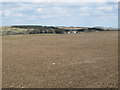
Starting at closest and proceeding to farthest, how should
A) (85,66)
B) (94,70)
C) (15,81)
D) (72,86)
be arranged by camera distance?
(72,86) → (15,81) → (94,70) → (85,66)

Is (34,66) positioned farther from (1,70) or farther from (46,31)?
(46,31)

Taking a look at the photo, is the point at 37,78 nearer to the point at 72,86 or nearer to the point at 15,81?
the point at 15,81

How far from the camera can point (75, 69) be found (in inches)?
316

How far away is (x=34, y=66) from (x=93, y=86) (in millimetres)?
3436

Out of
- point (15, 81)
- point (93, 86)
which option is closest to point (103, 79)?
point (93, 86)

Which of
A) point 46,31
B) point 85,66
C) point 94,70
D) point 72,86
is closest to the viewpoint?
point 72,86

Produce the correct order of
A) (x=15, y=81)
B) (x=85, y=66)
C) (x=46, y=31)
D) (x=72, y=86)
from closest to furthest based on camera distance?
1. (x=72, y=86)
2. (x=15, y=81)
3. (x=85, y=66)
4. (x=46, y=31)

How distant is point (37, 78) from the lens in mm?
6793

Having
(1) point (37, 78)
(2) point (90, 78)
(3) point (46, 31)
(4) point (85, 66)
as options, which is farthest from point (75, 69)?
(3) point (46, 31)

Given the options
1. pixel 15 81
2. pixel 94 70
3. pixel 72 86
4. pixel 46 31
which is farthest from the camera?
pixel 46 31

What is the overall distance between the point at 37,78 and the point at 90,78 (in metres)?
1.74

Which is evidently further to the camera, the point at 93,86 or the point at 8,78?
the point at 8,78

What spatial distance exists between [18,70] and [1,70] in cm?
64

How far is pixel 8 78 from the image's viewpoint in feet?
22.1
